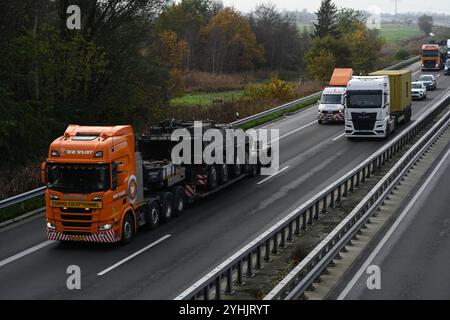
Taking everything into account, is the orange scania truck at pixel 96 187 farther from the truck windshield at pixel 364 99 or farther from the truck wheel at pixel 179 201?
the truck windshield at pixel 364 99

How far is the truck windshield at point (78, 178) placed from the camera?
17.7 m

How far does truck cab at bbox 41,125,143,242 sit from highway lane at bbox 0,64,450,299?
1.93 ft

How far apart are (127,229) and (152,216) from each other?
1415 mm

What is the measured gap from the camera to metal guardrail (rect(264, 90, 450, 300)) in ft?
43.1

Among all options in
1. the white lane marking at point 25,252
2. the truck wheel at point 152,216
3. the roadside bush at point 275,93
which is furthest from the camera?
the roadside bush at point 275,93

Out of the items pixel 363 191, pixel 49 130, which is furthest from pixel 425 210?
pixel 49 130

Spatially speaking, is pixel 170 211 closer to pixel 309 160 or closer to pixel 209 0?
pixel 309 160

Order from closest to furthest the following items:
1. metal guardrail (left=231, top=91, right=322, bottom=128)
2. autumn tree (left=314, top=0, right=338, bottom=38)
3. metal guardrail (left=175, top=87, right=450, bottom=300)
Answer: metal guardrail (left=175, top=87, right=450, bottom=300) → metal guardrail (left=231, top=91, right=322, bottom=128) → autumn tree (left=314, top=0, right=338, bottom=38)

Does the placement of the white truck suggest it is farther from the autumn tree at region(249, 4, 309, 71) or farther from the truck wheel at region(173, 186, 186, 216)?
the autumn tree at region(249, 4, 309, 71)

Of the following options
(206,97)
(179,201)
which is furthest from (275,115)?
(206,97)

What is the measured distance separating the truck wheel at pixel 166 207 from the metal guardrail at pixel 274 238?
362 centimetres

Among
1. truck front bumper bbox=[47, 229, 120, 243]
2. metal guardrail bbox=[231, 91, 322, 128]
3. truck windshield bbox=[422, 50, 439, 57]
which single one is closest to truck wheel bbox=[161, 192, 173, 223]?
truck front bumper bbox=[47, 229, 120, 243]

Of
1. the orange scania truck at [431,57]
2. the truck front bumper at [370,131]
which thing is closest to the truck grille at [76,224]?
the truck front bumper at [370,131]

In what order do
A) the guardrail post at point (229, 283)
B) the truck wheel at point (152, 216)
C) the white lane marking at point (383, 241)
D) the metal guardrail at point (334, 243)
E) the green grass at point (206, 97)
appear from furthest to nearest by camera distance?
the green grass at point (206, 97) < the truck wheel at point (152, 216) < the white lane marking at point (383, 241) < the guardrail post at point (229, 283) < the metal guardrail at point (334, 243)
